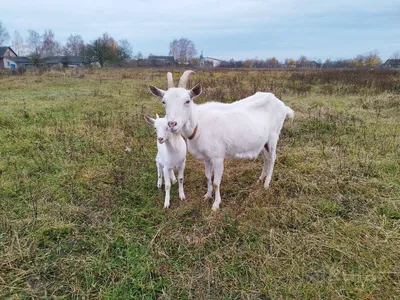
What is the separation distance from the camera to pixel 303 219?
12.5ft

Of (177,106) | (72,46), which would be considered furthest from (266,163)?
(72,46)

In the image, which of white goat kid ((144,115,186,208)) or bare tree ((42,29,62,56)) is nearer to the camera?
white goat kid ((144,115,186,208))

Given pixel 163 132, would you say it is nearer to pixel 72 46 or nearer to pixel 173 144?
pixel 173 144

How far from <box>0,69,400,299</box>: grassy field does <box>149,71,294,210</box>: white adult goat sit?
691 mm

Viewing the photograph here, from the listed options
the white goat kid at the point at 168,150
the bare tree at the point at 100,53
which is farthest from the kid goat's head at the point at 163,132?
the bare tree at the point at 100,53

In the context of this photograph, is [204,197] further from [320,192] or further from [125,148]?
[125,148]

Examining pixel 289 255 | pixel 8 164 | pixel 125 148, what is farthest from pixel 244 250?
pixel 8 164

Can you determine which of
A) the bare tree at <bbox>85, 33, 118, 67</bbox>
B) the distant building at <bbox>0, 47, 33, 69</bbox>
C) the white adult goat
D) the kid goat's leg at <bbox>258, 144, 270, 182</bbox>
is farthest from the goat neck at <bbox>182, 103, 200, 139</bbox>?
the distant building at <bbox>0, 47, 33, 69</bbox>

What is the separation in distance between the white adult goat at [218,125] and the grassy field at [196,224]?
0.69m

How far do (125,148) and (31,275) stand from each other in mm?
3680

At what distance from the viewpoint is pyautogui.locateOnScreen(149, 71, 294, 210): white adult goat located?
12.0 feet

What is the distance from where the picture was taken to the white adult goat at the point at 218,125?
3645mm

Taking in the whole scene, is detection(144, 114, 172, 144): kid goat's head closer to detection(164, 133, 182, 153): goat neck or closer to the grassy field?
detection(164, 133, 182, 153): goat neck

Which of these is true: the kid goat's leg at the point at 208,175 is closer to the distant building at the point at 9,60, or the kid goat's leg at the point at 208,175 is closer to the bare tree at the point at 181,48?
the distant building at the point at 9,60
